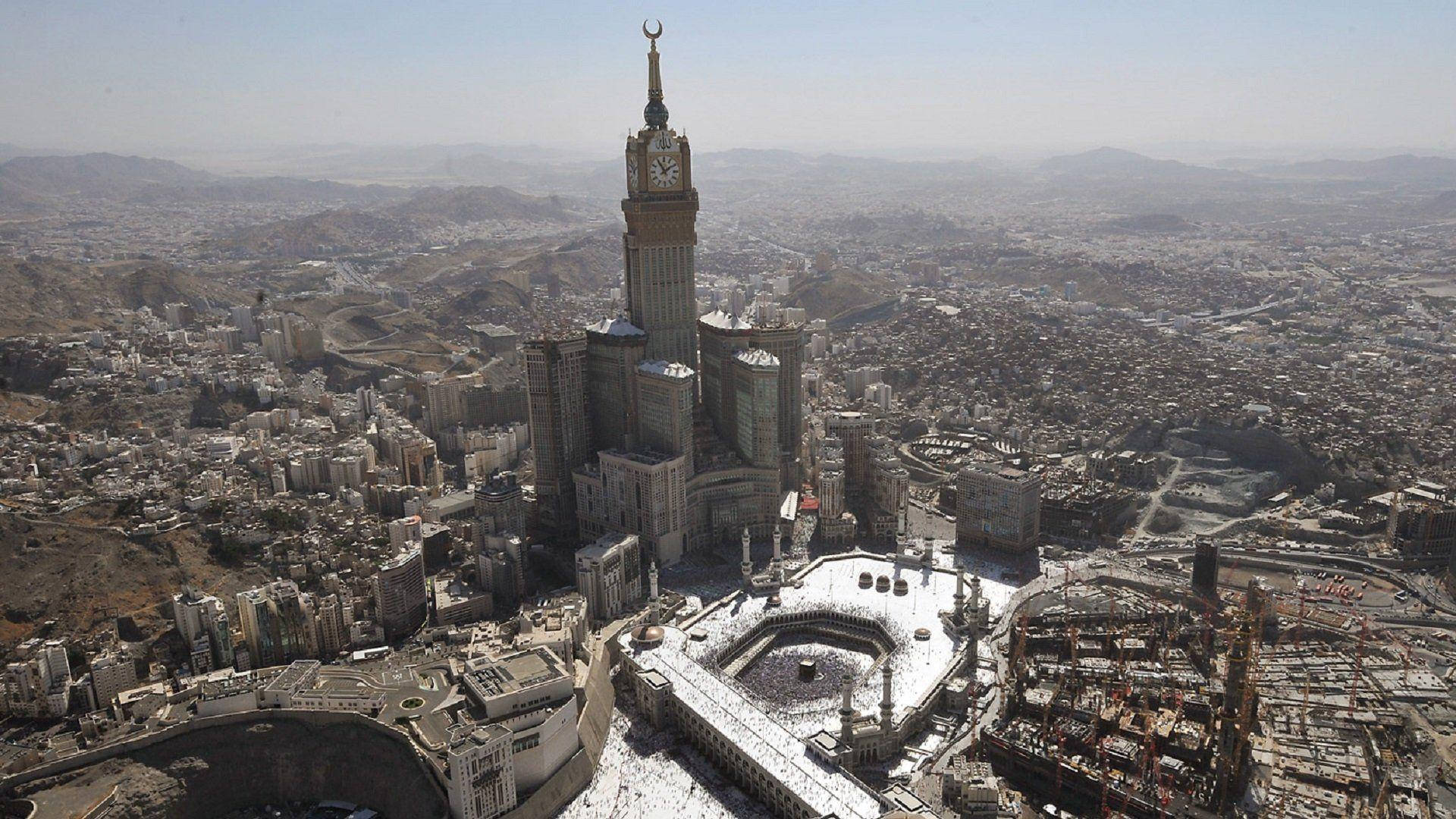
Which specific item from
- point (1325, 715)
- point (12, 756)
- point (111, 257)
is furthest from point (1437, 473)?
point (111, 257)

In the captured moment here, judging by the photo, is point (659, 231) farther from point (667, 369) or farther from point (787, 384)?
point (787, 384)

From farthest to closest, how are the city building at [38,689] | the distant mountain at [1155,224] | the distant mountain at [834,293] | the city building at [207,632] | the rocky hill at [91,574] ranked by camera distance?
the distant mountain at [1155,224], the distant mountain at [834,293], the rocky hill at [91,574], the city building at [207,632], the city building at [38,689]

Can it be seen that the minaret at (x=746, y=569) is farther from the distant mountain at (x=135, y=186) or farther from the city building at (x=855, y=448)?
the distant mountain at (x=135, y=186)

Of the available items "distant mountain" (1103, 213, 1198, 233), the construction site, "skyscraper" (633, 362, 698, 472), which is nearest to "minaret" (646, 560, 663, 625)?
"skyscraper" (633, 362, 698, 472)

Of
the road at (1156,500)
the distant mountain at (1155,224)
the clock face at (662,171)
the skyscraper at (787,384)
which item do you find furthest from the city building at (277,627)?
the distant mountain at (1155,224)

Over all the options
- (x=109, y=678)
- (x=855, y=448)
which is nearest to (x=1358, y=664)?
(x=855, y=448)

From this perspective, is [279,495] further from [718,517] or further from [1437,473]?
[1437,473]

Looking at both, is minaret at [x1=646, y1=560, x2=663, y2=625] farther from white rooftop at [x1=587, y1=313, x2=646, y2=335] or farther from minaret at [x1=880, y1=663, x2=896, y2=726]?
white rooftop at [x1=587, y1=313, x2=646, y2=335]
